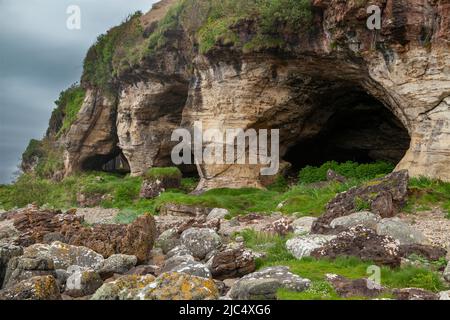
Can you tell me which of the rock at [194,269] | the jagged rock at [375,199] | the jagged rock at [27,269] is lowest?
the jagged rock at [27,269]

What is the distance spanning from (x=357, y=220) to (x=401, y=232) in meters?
1.46

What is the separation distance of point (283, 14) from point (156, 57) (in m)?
10.3

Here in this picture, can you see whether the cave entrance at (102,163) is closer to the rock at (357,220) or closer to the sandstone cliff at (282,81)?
the sandstone cliff at (282,81)

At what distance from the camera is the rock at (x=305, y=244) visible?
392 inches

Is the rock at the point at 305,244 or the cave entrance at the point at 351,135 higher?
the cave entrance at the point at 351,135

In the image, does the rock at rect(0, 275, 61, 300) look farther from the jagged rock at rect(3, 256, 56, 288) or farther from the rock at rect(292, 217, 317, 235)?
the rock at rect(292, 217, 317, 235)

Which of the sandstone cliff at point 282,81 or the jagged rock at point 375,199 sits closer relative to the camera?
the jagged rock at point 375,199

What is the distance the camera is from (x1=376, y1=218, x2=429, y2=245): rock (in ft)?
34.3

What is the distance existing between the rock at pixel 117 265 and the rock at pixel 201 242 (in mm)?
1532

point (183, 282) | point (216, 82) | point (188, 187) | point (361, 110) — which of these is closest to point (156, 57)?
point (216, 82)

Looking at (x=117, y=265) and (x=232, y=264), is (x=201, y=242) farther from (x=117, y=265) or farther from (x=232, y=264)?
(x=232, y=264)

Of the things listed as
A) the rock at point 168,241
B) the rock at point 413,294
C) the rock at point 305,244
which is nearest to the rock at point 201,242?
the rock at point 168,241

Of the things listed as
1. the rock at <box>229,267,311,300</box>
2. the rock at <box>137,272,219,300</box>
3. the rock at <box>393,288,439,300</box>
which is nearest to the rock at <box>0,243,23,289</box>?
the rock at <box>137,272,219,300</box>

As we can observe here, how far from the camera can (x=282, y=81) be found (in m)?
23.6
